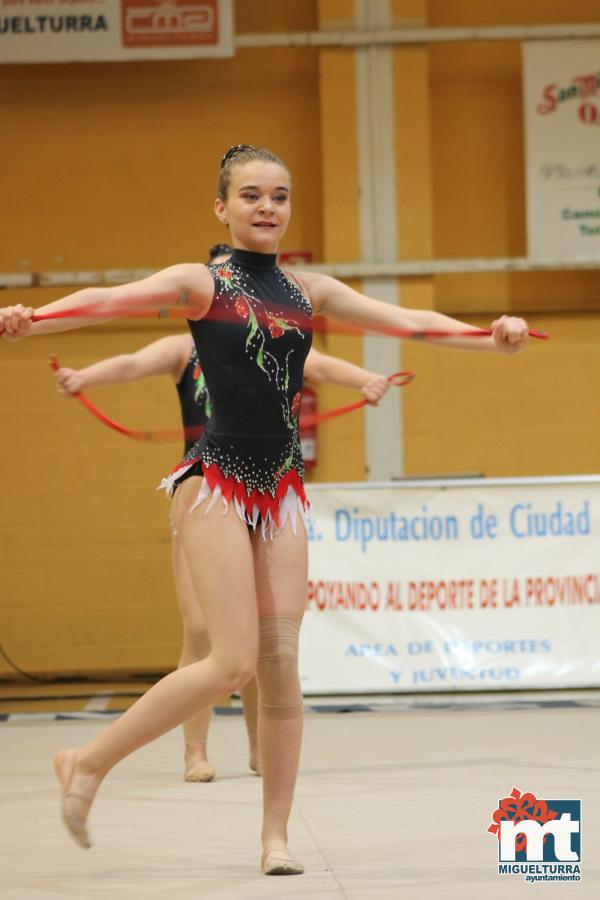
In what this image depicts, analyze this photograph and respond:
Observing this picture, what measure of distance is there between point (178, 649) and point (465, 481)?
261 centimetres

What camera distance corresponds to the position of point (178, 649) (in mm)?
8258

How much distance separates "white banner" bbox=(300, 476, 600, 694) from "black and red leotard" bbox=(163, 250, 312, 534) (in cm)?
340

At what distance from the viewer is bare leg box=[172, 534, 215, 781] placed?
4.50 meters

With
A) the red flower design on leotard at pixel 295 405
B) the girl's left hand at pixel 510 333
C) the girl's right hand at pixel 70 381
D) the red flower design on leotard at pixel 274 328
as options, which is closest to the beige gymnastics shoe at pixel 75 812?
the red flower design on leotard at pixel 295 405

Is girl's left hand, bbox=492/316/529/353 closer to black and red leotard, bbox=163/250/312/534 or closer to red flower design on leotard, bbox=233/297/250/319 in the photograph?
black and red leotard, bbox=163/250/312/534

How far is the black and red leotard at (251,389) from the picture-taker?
3051mm

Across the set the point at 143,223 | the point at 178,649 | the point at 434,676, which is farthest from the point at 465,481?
the point at 143,223

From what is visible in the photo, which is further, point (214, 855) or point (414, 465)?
point (414, 465)

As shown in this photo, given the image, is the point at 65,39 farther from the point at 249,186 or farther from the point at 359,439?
the point at 249,186

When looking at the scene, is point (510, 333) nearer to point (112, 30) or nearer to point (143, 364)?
point (143, 364)

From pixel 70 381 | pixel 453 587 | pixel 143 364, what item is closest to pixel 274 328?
pixel 70 381

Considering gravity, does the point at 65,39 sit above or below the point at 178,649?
above

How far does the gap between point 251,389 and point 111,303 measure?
40 cm

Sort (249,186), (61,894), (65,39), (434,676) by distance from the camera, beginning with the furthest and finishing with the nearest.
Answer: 1. (65,39)
2. (434,676)
3. (249,186)
4. (61,894)
